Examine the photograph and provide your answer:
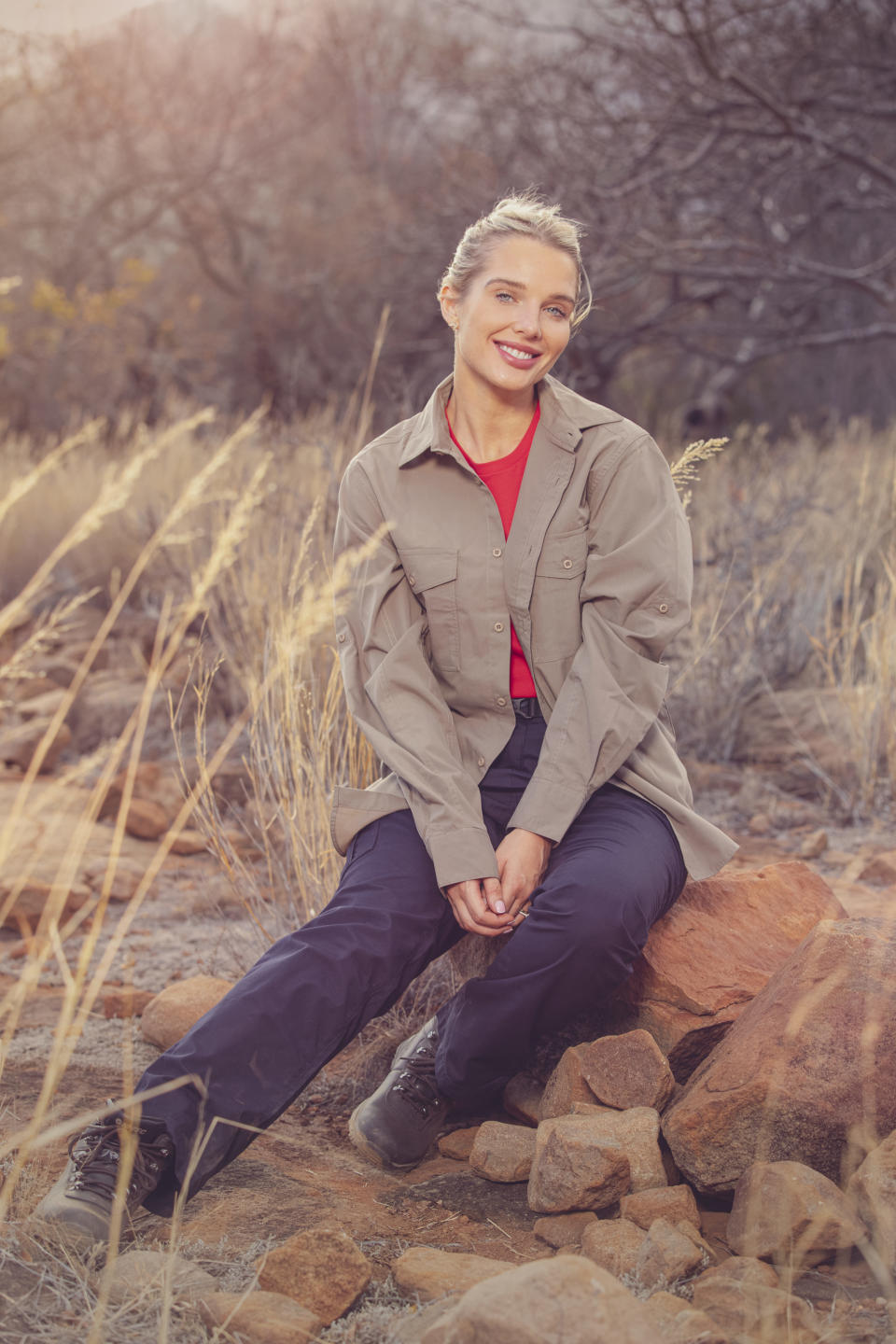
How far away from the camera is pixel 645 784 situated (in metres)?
2.19

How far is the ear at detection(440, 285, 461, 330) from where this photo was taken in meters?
2.41

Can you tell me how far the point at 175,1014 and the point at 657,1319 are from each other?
1343mm

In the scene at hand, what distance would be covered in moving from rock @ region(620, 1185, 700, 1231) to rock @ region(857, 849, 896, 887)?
1555 mm

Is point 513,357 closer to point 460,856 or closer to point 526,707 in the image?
point 526,707

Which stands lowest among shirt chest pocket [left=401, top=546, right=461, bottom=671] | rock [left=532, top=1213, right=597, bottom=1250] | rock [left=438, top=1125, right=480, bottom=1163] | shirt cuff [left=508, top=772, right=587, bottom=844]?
rock [left=438, top=1125, right=480, bottom=1163]

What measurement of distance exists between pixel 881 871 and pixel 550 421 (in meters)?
1.61

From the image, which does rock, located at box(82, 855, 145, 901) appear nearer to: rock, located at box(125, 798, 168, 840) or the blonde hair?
rock, located at box(125, 798, 168, 840)

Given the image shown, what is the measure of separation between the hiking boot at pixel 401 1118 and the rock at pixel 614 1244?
443 millimetres

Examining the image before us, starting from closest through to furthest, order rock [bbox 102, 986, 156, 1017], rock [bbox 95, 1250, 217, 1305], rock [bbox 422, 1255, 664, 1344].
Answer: rock [bbox 422, 1255, 664, 1344], rock [bbox 95, 1250, 217, 1305], rock [bbox 102, 986, 156, 1017]

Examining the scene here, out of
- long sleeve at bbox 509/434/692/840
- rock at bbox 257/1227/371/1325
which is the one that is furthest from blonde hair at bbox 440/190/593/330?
rock at bbox 257/1227/371/1325

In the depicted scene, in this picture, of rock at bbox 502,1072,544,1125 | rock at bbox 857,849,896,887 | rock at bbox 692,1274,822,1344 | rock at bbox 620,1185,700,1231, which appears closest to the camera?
rock at bbox 692,1274,822,1344

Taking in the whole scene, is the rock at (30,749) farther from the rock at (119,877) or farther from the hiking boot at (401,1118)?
the hiking boot at (401,1118)

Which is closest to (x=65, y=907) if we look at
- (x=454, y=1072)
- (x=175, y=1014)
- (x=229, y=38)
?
(x=175, y=1014)

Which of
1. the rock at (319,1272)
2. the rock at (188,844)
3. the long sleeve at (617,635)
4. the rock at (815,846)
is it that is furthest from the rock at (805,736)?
the rock at (319,1272)
